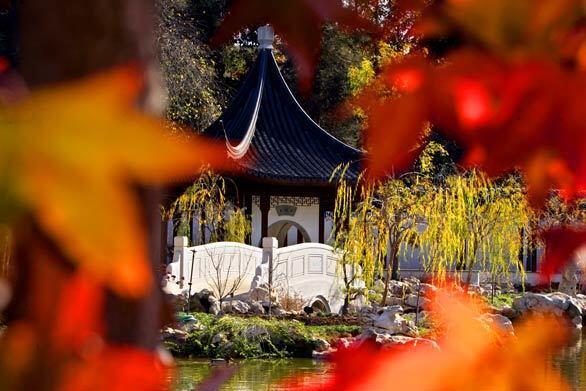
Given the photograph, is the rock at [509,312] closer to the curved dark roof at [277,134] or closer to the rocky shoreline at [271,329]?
the rocky shoreline at [271,329]

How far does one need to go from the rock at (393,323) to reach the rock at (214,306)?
5.26 feet

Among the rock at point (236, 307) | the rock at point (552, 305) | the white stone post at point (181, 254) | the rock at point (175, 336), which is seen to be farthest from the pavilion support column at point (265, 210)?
the rock at point (175, 336)

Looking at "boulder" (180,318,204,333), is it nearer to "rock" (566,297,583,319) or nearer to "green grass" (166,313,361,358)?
"green grass" (166,313,361,358)

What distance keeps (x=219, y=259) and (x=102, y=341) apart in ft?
31.3

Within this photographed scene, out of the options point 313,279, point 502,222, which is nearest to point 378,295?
point 313,279

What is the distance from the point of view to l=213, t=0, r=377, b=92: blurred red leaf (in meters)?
0.44

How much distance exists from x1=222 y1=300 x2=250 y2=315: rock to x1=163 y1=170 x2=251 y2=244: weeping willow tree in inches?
71.3

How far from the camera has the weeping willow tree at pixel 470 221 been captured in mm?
10078

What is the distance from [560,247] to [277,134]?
11592mm

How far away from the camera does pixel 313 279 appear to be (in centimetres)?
1045

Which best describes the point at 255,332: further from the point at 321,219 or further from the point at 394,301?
the point at 321,219

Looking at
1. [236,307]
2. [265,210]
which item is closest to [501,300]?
[265,210]

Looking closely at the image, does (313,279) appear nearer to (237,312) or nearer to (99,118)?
(237,312)

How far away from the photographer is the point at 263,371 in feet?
23.3
